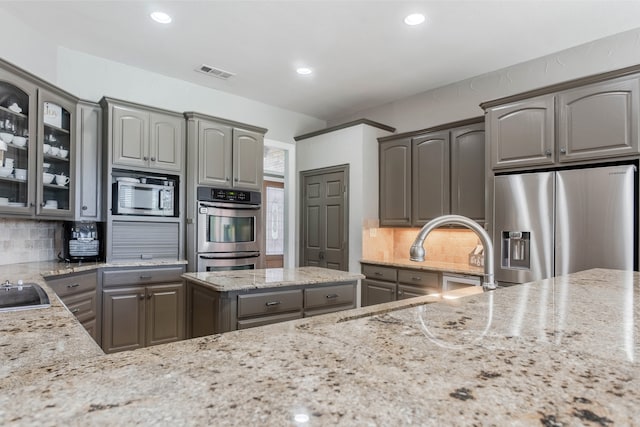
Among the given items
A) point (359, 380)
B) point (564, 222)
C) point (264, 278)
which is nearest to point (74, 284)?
point (264, 278)

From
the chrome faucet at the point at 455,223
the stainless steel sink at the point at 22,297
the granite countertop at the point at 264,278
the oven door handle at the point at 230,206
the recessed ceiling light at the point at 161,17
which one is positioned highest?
the recessed ceiling light at the point at 161,17

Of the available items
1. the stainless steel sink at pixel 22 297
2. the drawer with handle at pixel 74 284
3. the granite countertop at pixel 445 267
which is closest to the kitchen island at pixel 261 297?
the stainless steel sink at pixel 22 297

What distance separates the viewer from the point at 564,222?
2.84 metres

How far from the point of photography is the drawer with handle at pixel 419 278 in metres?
3.67

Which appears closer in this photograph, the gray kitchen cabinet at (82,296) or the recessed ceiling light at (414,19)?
the gray kitchen cabinet at (82,296)

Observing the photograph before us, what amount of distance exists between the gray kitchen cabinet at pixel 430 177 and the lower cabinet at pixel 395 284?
60 cm

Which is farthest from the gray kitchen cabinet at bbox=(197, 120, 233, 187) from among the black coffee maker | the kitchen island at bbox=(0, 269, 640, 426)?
the kitchen island at bbox=(0, 269, 640, 426)

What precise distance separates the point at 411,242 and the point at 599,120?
7.39ft

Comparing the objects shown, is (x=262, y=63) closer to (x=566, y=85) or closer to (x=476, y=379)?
(x=566, y=85)

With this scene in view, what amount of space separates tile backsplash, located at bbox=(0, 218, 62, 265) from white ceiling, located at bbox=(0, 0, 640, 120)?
62.1 inches

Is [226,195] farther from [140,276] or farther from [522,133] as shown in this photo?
[522,133]

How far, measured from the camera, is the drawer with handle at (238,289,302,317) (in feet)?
7.45

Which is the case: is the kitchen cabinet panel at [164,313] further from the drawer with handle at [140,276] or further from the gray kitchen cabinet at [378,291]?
the gray kitchen cabinet at [378,291]

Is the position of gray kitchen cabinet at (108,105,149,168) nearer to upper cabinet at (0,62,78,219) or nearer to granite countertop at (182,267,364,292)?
upper cabinet at (0,62,78,219)
